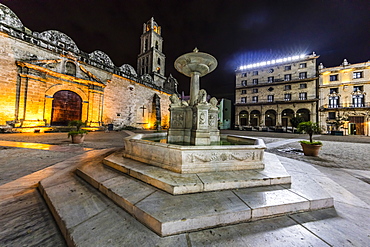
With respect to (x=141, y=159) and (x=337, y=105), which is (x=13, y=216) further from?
(x=337, y=105)

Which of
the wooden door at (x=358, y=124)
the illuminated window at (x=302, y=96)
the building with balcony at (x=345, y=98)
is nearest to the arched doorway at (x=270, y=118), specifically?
the illuminated window at (x=302, y=96)

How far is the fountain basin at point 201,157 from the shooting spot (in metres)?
2.41

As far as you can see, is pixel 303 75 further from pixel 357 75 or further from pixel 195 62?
pixel 195 62

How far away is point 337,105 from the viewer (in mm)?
23328

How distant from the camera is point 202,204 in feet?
5.44

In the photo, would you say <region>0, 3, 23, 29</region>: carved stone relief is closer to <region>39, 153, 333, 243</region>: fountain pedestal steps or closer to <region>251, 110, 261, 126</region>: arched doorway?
<region>39, 153, 333, 243</region>: fountain pedestal steps

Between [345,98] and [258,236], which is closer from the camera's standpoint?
[258,236]

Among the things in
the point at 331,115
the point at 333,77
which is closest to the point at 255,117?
the point at 331,115

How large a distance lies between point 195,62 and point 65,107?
48.5ft

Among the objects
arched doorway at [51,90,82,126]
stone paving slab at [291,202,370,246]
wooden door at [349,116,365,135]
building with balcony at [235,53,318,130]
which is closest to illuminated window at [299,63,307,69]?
building with balcony at [235,53,318,130]

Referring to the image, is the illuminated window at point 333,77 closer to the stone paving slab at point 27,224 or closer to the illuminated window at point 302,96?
the illuminated window at point 302,96

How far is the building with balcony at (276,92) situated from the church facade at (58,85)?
2215 centimetres

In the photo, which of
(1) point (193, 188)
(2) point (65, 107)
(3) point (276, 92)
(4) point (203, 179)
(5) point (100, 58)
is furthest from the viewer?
(3) point (276, 92)

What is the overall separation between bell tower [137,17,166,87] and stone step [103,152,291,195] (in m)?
25.7
